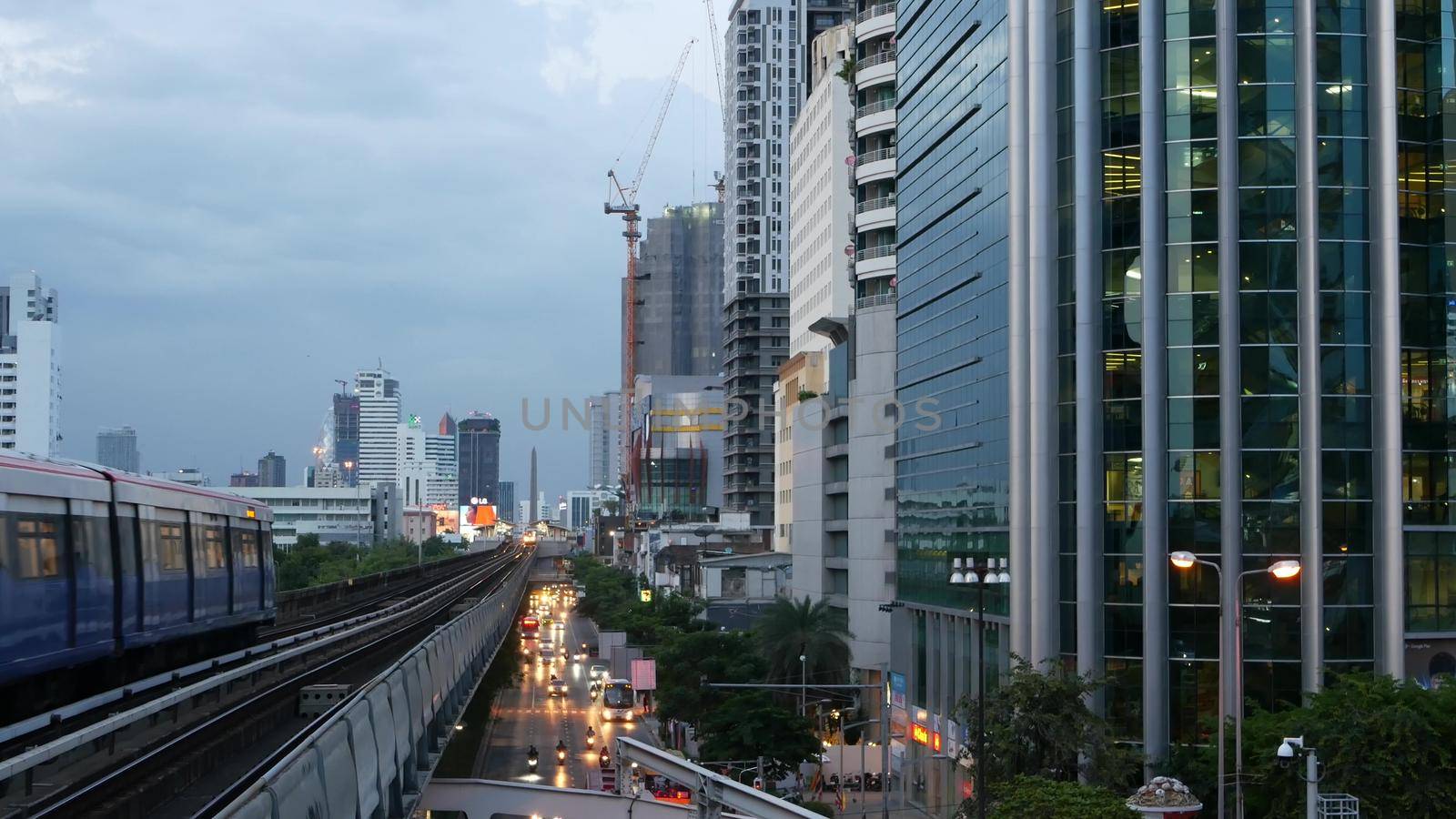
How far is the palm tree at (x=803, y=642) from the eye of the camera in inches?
2655

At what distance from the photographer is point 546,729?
256ft

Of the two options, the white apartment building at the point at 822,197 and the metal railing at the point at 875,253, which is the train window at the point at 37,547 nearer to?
the metal railing at the point at 875,253

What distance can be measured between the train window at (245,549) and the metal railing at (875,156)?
174ft

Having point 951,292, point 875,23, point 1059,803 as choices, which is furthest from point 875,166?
point 1059,803

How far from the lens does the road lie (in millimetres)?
61281

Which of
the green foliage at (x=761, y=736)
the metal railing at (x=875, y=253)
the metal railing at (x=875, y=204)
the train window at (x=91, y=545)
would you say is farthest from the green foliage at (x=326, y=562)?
the train window at (x=91, y=545)

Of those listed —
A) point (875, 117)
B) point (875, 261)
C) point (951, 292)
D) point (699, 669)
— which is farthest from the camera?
point (875, 261)

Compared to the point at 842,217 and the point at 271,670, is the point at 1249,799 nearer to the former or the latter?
the point at 271,670

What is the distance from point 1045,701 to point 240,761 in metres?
22.8

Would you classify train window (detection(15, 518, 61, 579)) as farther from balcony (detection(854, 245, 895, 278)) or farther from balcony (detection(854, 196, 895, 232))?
balcony (detection(854, 245, 895, 278))

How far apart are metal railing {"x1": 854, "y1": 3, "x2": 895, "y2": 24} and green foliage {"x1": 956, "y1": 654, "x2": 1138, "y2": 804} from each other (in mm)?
51192

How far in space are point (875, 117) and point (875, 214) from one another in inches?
211

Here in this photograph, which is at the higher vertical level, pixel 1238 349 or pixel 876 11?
pixel 876 11

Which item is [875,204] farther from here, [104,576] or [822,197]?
[104,576]
